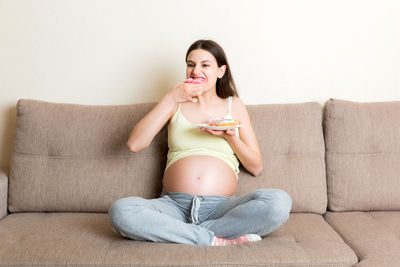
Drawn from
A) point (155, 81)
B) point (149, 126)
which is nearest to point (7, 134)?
point (155, 81)

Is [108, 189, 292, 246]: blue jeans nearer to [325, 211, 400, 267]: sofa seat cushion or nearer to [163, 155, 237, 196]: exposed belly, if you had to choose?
[163, 155, 237, 196]: exposed belly

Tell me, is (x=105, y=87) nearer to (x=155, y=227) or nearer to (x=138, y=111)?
(x=138, y=111)

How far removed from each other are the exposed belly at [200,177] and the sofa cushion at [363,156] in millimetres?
521

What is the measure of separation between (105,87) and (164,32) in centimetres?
46

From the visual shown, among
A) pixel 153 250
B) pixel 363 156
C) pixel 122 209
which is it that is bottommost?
pixel 153 250

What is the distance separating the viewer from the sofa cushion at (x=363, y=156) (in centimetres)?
219

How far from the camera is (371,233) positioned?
6.15 ft

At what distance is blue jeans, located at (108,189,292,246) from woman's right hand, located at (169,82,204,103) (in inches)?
20.6


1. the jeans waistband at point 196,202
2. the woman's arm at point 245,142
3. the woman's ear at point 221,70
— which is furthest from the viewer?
the woman's ear at point 221,70

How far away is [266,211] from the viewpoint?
1768 millimetres

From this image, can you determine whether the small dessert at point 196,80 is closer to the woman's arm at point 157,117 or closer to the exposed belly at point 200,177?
the woman's arm at point 157,117

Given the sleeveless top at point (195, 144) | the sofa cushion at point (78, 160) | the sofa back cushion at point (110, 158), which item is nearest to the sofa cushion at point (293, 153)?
the sofa back cushion at point (110, 158)

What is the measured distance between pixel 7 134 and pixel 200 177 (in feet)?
4.21

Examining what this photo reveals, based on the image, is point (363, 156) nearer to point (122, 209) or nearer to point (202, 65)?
point (202, 65)
